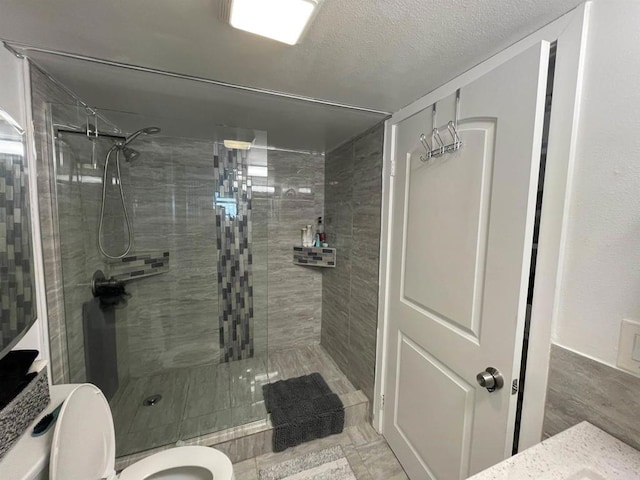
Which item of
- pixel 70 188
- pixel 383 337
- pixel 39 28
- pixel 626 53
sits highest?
pixel 39 28

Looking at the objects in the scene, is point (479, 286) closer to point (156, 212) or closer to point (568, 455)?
point (568, 455)

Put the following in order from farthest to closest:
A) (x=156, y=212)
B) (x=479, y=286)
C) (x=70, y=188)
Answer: (x=156, y=212) → (x=70, y=188) → (x=479, y=286)

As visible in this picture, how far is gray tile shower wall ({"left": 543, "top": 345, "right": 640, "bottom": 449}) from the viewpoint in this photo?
0.65 metres

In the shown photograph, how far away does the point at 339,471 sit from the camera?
1.48 meters

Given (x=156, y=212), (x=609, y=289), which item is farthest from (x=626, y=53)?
(x=156, y=212)

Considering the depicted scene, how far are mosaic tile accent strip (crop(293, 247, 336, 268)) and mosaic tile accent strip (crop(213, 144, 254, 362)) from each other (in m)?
0.51

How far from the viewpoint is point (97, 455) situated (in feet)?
3.19

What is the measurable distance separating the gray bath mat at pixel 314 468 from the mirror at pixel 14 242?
4.52ft

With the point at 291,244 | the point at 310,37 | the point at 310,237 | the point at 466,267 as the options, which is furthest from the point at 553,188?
the point at 291,244

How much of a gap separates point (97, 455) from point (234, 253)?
1.42 meters

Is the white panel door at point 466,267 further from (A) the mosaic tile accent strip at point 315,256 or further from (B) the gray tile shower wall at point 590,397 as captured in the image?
(A) the mosaic tile accent strip at point 315,256

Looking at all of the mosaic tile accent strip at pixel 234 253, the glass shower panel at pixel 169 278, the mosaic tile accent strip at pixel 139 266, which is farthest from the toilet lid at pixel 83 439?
the mosaic tile accent strip at pixel 234 253

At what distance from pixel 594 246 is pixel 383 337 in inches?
46.0

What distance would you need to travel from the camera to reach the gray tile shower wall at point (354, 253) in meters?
1.75
